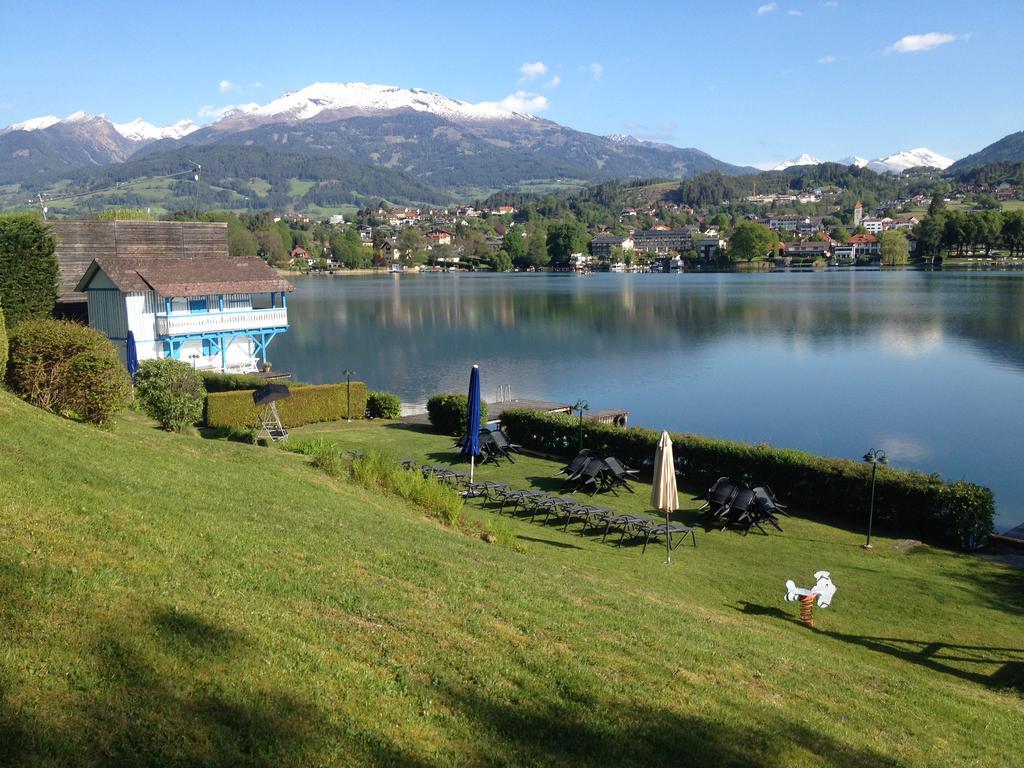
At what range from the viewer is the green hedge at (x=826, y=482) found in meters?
15.2

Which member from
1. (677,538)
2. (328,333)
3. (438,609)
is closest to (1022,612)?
(677,538)

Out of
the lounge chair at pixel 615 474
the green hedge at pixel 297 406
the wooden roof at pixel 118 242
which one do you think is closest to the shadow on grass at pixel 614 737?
the lounge chair at pixel 615 474

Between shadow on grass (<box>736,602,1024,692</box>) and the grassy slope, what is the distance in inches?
1.9

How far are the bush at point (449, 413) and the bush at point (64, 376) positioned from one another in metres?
10.5

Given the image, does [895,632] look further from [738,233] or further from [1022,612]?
[738,233]

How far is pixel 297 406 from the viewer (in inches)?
996

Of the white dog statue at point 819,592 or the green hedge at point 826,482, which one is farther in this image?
the green hedge at point 826,482

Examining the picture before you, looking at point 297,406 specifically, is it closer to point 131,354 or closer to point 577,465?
point 131,354

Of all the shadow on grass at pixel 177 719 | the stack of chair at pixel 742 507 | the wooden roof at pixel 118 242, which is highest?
the wooden roof at pixel 118 242

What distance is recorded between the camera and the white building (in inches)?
1304

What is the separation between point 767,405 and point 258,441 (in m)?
22.1

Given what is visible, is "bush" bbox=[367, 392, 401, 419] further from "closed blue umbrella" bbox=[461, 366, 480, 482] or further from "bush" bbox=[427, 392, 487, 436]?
"closed blue umbrella" bbox=[461, 366, 480, 482]

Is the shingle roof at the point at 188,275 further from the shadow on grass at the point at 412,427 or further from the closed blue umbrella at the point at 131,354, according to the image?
the shadow on grass at the point at 412,427

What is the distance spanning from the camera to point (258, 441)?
20.3m
